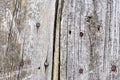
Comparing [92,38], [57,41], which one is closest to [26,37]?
[57,41]

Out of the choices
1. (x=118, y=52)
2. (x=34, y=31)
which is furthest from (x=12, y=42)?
(x=118, y=52)

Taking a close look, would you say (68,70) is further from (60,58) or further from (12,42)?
(12,42)

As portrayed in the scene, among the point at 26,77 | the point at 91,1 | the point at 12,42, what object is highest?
the point at 91,1

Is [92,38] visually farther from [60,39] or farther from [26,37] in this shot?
[26,37]
